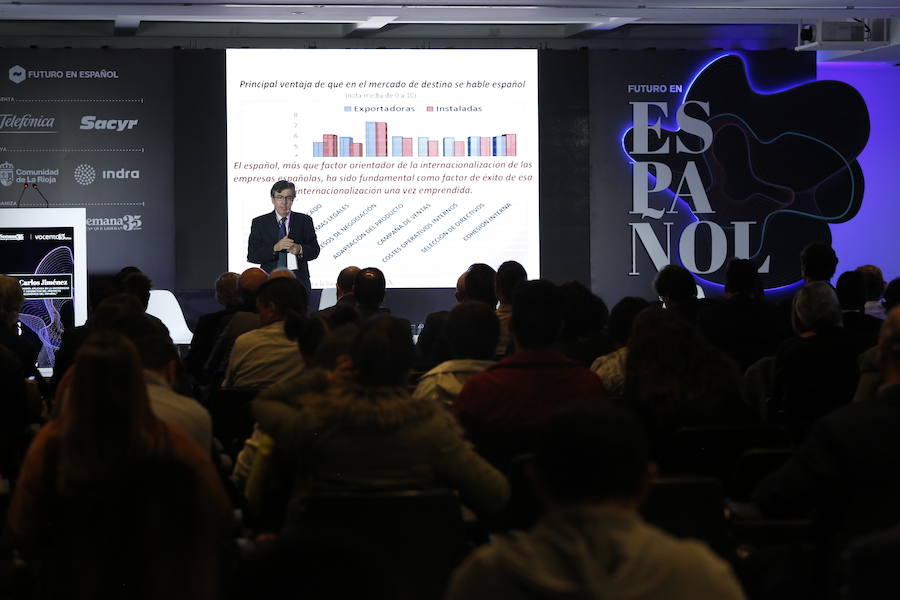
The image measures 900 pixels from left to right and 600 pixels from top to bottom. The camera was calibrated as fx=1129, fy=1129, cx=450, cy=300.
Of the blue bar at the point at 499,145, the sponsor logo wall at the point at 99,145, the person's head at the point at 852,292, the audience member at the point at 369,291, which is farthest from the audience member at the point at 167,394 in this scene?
the blue bar at the point at 499,145

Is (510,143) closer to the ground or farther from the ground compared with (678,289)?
farther from the ground

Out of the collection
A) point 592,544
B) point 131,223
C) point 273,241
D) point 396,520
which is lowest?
point 396,520

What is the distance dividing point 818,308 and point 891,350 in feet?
6.92

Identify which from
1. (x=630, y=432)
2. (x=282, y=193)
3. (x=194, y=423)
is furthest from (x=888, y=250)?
(x=630, y=432)

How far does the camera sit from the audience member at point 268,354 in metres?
4.91

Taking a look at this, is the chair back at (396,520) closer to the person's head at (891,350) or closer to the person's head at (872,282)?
the person's head at (891,350)

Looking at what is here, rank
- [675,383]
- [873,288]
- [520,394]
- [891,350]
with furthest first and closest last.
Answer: [873,288] < [675,383] < [520,394] < [891,350]

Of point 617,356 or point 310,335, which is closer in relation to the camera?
point 310,335

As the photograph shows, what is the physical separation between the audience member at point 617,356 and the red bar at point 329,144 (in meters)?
5.44

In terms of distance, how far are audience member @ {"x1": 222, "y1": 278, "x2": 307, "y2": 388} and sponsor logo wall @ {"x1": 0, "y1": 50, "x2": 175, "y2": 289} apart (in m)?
5.04

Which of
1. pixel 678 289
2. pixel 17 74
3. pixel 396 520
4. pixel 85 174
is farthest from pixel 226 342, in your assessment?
pixel 17 74

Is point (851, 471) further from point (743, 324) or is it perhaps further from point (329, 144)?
point (329, 144)

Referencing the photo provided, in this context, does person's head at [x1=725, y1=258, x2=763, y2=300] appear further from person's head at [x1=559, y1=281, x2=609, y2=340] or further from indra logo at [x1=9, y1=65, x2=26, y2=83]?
indra logo at [x1=9, y1=65, x2=26, y2=83]

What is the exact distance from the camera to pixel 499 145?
33.4 ft
